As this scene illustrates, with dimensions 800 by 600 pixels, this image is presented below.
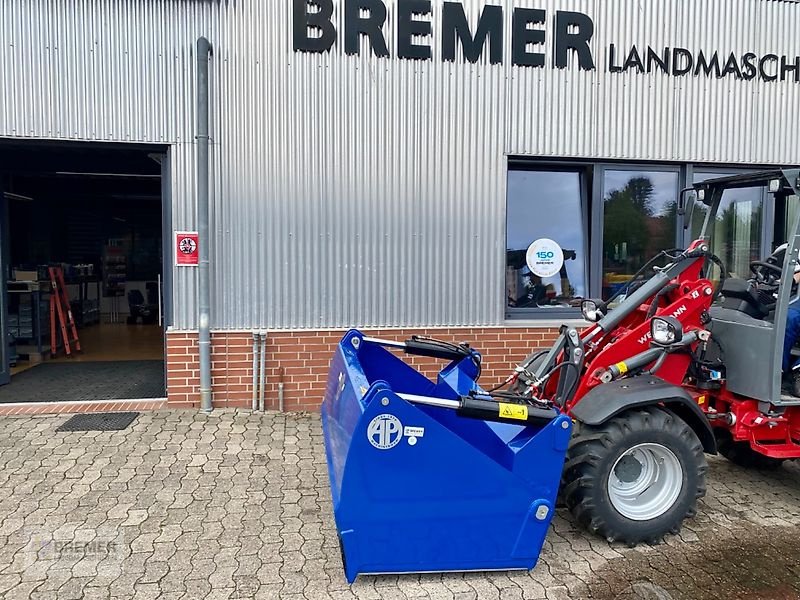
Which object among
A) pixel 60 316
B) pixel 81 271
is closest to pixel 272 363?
pixel 60 316

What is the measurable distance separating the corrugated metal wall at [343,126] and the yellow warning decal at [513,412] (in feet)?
12.0

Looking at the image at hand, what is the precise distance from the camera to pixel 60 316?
387 inches

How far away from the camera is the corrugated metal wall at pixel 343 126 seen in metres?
6.23

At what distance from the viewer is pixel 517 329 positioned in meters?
6.99

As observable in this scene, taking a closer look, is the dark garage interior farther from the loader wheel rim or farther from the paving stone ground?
the loader wheel rim

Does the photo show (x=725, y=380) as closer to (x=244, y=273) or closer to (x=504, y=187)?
(x=504, y=187)

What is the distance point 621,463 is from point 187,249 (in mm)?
4718

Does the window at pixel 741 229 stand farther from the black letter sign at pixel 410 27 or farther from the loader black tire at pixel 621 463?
the loader black tire at pixel 621 463

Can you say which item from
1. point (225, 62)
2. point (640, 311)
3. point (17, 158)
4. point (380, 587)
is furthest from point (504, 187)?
point (17, 158)

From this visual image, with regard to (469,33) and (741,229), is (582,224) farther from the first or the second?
(469,33)

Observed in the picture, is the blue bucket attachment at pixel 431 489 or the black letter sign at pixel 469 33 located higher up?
the black letter sign at pixel 469 33

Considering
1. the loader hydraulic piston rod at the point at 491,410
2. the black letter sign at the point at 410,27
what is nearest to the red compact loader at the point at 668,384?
the loader hydraulic piston rod at the point at 491,410

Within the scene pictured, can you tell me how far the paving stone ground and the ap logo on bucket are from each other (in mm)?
888

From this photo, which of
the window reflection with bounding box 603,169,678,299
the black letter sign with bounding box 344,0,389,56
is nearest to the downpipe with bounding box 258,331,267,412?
the black letter sign with bounding box 344,0,389,56
